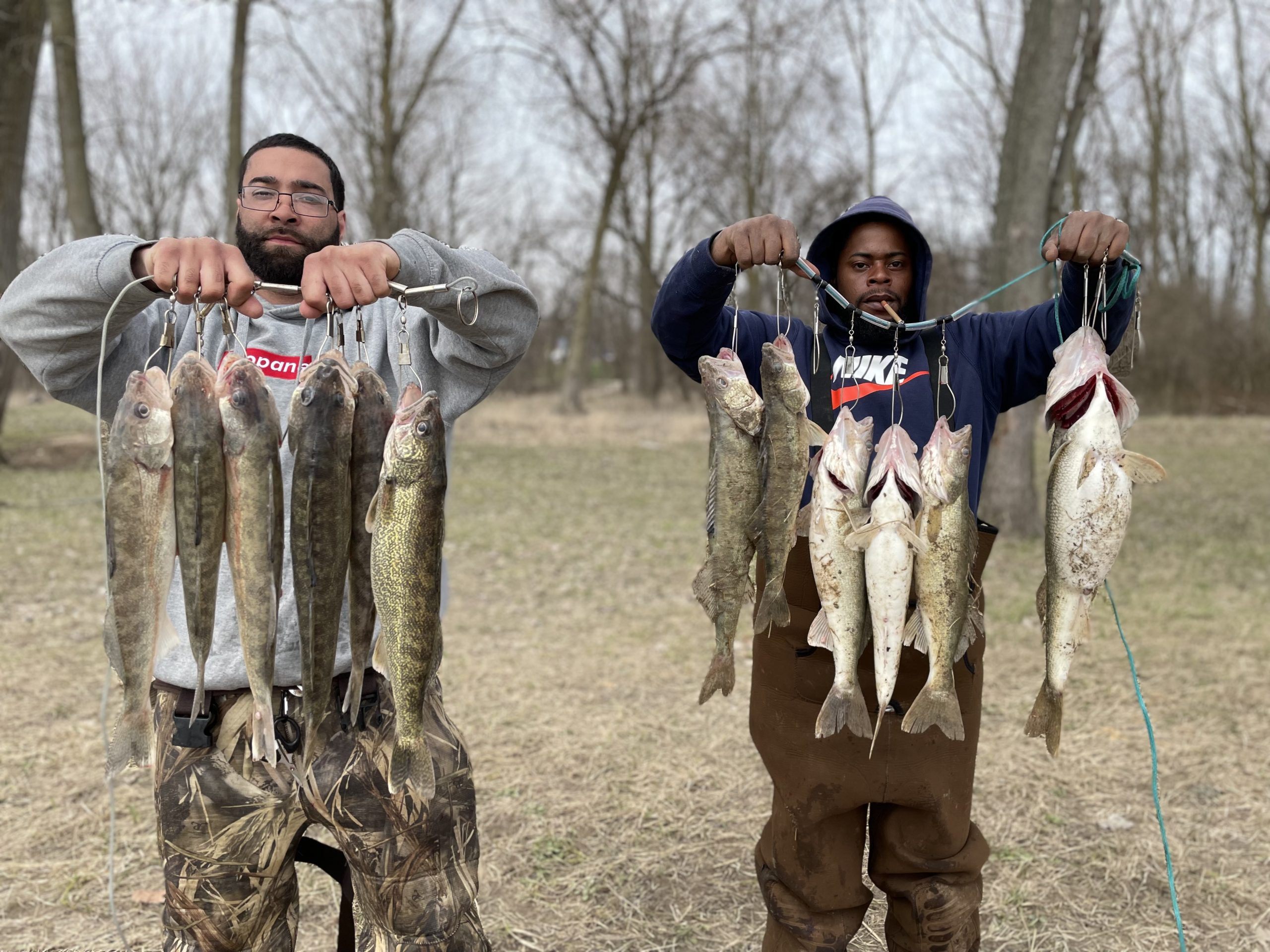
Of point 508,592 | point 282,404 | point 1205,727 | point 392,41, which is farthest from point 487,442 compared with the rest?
point 282,404

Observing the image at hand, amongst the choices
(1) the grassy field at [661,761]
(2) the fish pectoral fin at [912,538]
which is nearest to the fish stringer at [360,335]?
(2) the fish pectoral fin at [912,538]

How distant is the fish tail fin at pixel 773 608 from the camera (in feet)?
8.61

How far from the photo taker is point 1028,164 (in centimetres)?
955

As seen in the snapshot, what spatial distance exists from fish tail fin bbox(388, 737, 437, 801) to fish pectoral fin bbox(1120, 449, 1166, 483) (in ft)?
6.62

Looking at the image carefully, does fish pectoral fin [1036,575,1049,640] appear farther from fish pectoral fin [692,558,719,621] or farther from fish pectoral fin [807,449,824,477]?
fish pectoral fin [692,558,719,621]

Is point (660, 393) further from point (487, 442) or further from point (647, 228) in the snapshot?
point (487, 442)

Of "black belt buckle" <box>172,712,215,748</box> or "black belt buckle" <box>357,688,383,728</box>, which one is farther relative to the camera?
"black belt buckle" <box>357,688,383,728</box>

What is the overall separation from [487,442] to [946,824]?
17.8 metres

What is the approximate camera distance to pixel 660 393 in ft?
106

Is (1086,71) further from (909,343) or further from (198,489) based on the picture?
(198,489)

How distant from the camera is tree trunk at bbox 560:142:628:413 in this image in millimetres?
23156

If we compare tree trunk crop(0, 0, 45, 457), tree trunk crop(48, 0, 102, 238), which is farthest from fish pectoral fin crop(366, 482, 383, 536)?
tree trunk crop(0, 0, 45, 457)

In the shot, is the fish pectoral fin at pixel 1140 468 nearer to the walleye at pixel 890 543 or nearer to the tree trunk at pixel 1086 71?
the walleye at pixel 890 543

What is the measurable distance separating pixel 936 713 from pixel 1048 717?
361 mm
